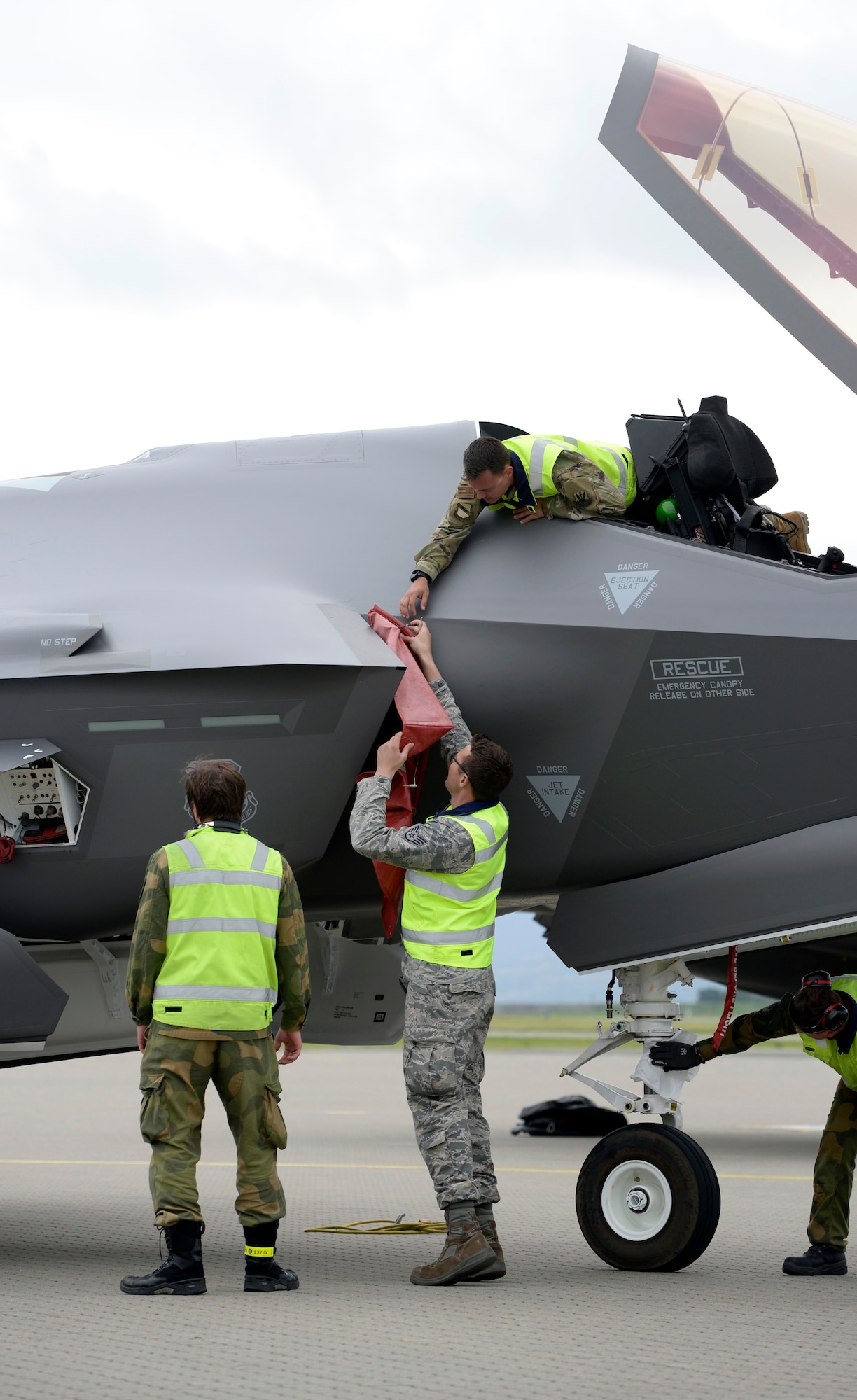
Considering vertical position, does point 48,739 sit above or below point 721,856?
above

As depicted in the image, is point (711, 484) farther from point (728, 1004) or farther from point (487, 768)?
point (728, 1004)

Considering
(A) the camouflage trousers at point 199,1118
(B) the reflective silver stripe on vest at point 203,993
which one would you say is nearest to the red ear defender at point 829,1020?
(A) the camouflage trousers at point 199,1118

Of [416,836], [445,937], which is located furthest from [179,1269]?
[416,836]

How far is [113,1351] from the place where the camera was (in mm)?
4332

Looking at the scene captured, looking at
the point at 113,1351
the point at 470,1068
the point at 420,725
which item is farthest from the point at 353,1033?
the point at 113,1351

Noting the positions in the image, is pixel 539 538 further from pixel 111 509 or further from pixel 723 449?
pixel 111 509

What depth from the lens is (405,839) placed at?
19.1ft

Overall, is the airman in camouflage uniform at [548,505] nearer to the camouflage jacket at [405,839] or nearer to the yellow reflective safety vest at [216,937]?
the camouflage jacket at [405,839]

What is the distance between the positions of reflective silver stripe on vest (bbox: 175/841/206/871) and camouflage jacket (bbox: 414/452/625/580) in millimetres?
1728

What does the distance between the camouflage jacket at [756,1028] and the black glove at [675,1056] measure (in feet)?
0.56

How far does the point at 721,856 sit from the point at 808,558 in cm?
157

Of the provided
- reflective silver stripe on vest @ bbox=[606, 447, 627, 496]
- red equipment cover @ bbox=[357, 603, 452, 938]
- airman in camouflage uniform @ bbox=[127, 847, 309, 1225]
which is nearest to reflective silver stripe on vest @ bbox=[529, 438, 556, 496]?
reflective silver stripe on vest @ bbox=[606, 447, 627, 496]

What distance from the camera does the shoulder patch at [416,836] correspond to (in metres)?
5.81

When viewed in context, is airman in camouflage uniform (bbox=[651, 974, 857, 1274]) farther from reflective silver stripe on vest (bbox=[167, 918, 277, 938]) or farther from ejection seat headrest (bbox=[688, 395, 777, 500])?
ejection seat headrest (bbox=[688, 395, 777, 500])
